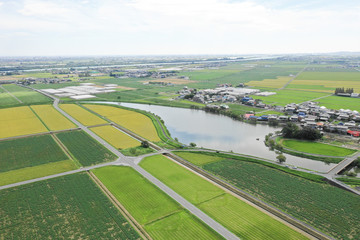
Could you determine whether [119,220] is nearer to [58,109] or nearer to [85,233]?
[85,233]

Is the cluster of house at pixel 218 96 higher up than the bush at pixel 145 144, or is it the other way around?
the cluster of house at pixel 218 96

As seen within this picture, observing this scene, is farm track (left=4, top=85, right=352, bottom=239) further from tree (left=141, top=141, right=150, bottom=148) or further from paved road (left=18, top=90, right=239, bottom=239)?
tree (left=141, top=141, right=150, bottom=148)

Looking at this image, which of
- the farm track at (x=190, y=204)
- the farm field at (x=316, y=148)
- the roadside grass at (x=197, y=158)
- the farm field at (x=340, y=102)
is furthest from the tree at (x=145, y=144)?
the farm field at (x=340, y=102)

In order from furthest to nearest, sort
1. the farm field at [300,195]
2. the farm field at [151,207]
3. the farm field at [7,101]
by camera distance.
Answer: the farm field at [7,101] → the farm field at [300,195] → the farm field at [151,207]

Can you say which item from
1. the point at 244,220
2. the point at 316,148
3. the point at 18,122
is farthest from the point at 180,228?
the point at 18,122

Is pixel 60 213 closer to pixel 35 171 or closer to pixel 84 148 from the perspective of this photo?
pixel 35 171

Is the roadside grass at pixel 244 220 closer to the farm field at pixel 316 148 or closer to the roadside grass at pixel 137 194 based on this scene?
the roadside grass at pixel 137 194

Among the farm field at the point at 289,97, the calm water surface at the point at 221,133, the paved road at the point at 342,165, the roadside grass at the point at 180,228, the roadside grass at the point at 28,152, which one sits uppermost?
the farm field at the point at 289,97
